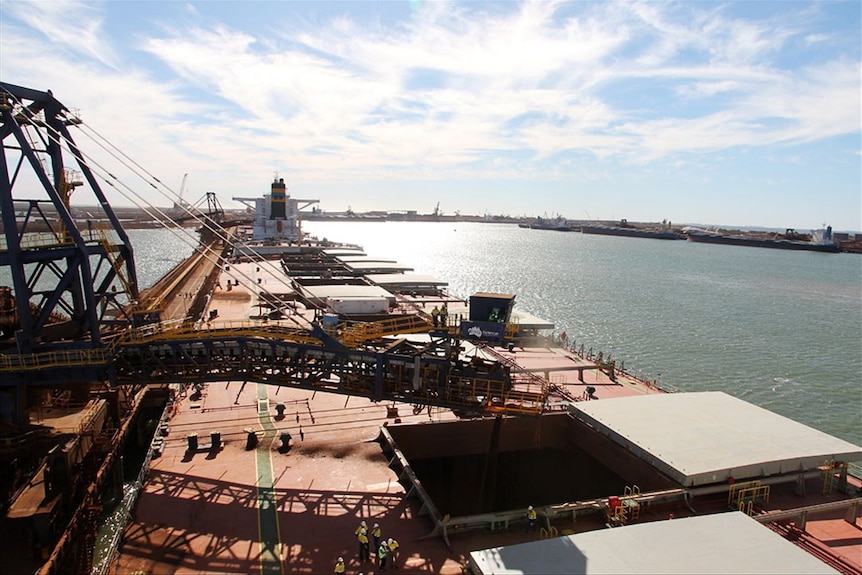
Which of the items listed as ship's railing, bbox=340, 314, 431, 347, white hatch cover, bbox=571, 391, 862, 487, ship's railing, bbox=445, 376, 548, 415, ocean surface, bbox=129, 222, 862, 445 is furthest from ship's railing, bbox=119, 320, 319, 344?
white hatch cover, bbox=571, 391, 862, 487

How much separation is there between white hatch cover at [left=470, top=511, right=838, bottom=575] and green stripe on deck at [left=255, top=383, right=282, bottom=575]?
623 centimetres

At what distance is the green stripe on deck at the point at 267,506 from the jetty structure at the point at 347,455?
0.09 metres

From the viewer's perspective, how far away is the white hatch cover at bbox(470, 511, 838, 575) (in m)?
13.3

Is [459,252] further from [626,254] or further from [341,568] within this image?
[341,568]

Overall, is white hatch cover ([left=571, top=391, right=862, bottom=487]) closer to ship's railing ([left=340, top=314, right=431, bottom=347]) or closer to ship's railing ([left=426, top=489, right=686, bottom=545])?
ship's railing ([left=426, top=489, right=686, bottom=545])

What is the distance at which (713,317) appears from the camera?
2894 inches

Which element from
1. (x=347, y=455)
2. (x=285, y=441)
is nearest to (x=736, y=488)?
(x=347, y=455)

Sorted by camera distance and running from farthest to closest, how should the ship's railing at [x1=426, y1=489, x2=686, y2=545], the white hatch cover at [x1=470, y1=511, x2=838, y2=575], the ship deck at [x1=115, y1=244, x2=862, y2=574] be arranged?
the ship's railing at [x1=426, y1=489, x2=686, y2=545], the ship deck at [x1=115, y1=244, x2=862, y2=574], the white hatch cover at [x1=470, y1=511, x2=838, y2=575]

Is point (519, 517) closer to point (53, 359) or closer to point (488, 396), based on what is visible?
point (488, 396)

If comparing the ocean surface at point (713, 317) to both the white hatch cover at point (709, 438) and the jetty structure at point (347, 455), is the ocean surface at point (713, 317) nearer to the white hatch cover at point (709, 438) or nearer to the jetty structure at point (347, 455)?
the jetty structure at point (347, 455)

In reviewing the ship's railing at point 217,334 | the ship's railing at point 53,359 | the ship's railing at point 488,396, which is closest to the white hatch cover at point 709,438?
the ship's railing at point 488,396

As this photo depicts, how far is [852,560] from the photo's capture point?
1597 centimetres

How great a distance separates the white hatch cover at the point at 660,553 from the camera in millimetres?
13344

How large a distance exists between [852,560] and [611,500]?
6978 millimetres
